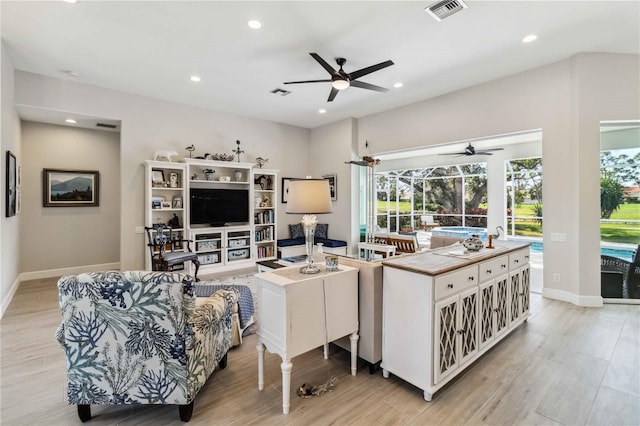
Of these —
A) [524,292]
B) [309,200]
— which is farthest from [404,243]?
[309,200]

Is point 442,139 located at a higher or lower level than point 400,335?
higher

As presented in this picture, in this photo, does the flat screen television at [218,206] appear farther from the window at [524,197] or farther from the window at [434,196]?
the window at [524,197]

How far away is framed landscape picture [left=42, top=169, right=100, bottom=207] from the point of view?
5.52 m

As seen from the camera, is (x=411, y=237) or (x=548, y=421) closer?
(x=548, y=421)

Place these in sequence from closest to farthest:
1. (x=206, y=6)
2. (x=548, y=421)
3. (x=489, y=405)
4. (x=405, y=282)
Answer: (x=548, y=421) → (x=489, y=405) → (x=405, y=282) → (x=206, y=6)

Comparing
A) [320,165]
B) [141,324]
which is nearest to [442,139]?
[320,165]

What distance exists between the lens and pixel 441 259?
8.37 feet

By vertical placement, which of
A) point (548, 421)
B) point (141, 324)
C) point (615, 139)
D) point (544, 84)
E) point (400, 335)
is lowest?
point (548, 421)

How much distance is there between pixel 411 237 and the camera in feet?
15.1

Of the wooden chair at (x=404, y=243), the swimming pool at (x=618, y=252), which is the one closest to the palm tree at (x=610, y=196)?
the swimming pool at (x=618, y=252)

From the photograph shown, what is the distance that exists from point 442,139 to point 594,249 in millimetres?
2772

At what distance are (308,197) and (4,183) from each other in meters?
4.17

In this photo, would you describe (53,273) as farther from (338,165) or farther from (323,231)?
(338,165)

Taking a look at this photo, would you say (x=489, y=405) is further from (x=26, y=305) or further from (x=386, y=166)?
(x=386, y=166)
